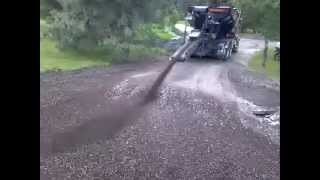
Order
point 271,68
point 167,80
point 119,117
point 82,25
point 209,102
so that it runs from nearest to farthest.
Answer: point 119,117 → point 209,102 → point 167,80 → point 271,68 → point 82,25

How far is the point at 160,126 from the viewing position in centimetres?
611

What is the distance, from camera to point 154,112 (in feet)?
21.8

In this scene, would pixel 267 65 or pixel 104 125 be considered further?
pixel 267 65

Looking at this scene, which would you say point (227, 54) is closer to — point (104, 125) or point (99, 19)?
point (99, 19)

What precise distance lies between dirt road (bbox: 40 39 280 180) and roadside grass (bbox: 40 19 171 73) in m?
0.59

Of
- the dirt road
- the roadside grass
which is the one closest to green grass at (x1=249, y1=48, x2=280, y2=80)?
the dirt road

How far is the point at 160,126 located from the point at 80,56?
446 centimetres

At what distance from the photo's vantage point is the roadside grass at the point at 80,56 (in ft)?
30.6

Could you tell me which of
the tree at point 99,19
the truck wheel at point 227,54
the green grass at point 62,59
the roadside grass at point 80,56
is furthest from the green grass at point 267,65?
the green grass at point 62,59

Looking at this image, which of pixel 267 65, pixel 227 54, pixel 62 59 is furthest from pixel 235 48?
pixel 62 59
